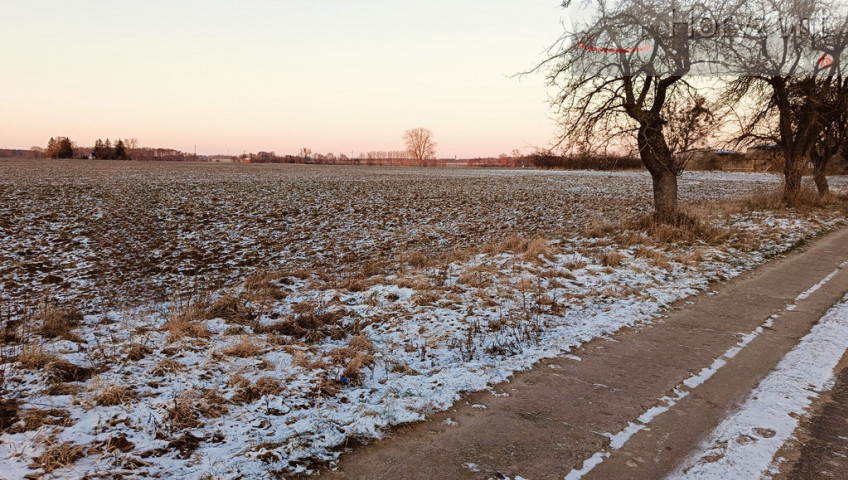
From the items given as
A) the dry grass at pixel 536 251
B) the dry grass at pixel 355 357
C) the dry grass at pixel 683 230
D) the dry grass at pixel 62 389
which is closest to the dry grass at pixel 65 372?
the dry grass at pixel 62 389

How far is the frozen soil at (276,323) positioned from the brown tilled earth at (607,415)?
0.99ft

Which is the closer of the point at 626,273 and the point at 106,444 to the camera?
the point at 106,444

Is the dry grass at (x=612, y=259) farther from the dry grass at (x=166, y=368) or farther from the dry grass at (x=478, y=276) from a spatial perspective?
the dry grass at (x=166, y=368)

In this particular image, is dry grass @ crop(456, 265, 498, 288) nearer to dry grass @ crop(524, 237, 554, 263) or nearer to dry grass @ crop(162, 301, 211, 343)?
dry grass @ crop(524, 237, 554, 263)

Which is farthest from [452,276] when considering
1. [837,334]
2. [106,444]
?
[106,444]

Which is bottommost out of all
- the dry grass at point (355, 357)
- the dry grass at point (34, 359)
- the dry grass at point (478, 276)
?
the dry grass at point (355, 357)

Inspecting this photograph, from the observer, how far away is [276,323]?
21.0 ft

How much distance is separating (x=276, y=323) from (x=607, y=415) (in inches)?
168

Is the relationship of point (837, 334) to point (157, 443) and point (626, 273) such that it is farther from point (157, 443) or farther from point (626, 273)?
point (157, 443)

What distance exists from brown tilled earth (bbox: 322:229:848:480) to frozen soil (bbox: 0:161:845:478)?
0.99ft

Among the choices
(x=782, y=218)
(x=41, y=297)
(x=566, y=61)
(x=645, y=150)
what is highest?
(x=566, y=61)

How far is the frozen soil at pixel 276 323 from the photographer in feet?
11.9

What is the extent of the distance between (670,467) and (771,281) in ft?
23.5

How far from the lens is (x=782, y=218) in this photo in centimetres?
1603
